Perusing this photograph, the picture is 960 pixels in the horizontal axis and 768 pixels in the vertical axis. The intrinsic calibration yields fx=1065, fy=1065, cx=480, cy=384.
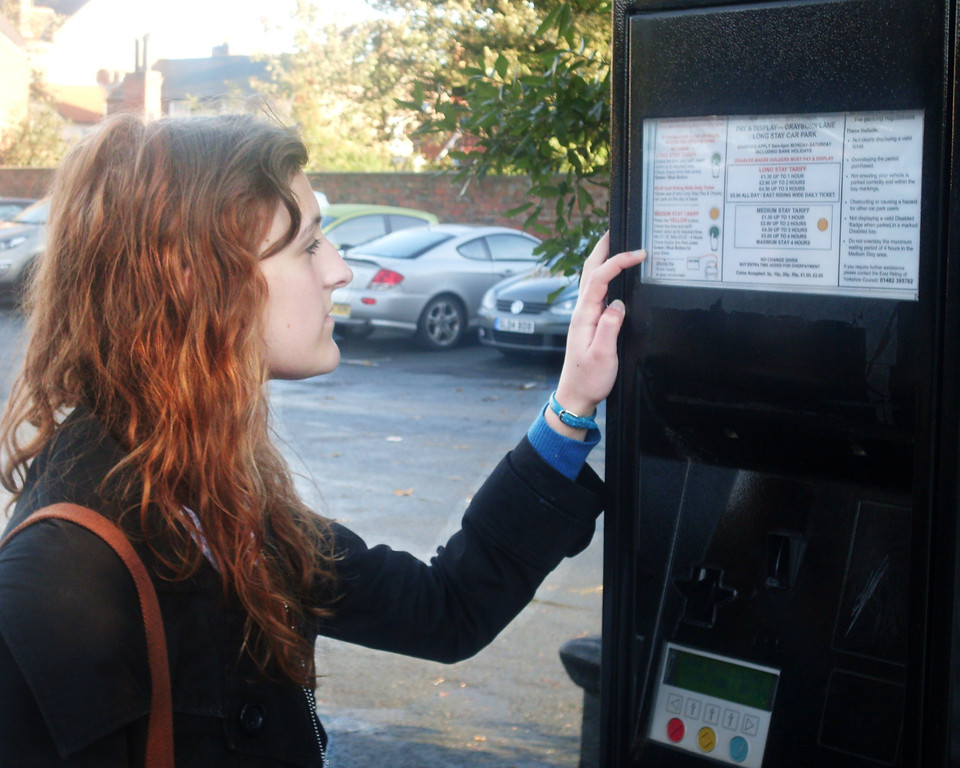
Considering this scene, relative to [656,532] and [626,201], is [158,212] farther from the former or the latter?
[656,532]

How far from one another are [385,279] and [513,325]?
5.22 feet

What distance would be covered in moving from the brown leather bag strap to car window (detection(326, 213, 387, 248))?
11.2 m

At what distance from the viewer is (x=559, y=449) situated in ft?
4.93

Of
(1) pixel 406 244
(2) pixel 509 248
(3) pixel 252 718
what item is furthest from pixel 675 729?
(2) pixel 509 248

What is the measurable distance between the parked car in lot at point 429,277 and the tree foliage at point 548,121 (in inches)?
300

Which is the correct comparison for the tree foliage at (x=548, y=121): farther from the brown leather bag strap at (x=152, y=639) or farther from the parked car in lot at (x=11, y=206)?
the parked car in lot at (x=11, y=206)

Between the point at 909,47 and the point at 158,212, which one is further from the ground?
the point at 909,47

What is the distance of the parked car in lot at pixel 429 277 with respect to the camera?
34.6 feet

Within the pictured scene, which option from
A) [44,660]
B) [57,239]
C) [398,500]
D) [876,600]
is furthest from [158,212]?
[398,500]

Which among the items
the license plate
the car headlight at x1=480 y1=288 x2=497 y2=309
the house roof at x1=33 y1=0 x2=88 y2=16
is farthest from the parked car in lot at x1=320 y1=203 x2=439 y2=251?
the house roof at x1=33 y1=0 x2=88 y2=16

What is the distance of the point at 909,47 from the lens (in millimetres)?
1248

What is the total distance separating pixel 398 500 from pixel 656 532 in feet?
13.5

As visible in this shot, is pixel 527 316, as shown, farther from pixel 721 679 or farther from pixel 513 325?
pixel 721 679

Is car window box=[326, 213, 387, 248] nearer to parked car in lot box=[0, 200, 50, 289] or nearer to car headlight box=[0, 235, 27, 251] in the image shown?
parked car in lot box=[0, 200, 50, 289]
